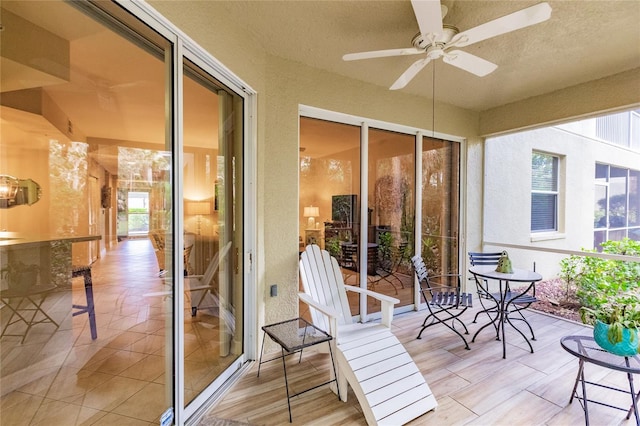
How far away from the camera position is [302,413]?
1979 millimetres

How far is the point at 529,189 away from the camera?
4.94 metres

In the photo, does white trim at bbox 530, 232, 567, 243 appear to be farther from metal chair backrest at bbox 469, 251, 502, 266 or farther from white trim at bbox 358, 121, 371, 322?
white trim at bbox 358, 121, 371, 322

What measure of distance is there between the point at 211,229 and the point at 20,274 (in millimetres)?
1396

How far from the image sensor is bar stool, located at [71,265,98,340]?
2.71 m

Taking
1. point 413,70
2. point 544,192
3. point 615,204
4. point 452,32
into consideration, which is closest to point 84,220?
point 413,70

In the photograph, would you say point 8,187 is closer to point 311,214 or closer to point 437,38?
point 311,214

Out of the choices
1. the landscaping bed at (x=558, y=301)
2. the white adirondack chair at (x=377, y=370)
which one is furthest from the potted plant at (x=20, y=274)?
the landscaping bed at (x=558, y=301)

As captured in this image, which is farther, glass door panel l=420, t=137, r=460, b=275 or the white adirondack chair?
glass door panel l=420, t=137, r=460, b=275

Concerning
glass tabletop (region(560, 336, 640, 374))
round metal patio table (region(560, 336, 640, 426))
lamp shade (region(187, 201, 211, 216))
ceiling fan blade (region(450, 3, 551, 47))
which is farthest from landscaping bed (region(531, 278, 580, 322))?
lamp shade (region(187, 201, 211, 216))

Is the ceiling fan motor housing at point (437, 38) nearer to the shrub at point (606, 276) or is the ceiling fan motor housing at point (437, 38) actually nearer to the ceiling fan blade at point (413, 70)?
the ceiling fan blade at point (413, 70)

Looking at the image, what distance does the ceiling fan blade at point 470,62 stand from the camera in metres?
2.06

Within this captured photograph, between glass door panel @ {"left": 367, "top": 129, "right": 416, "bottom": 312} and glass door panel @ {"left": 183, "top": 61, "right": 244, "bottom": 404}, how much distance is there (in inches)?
67.2

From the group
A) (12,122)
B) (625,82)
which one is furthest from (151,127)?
(625,82)

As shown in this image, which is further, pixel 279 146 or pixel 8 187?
pixel 279 146
